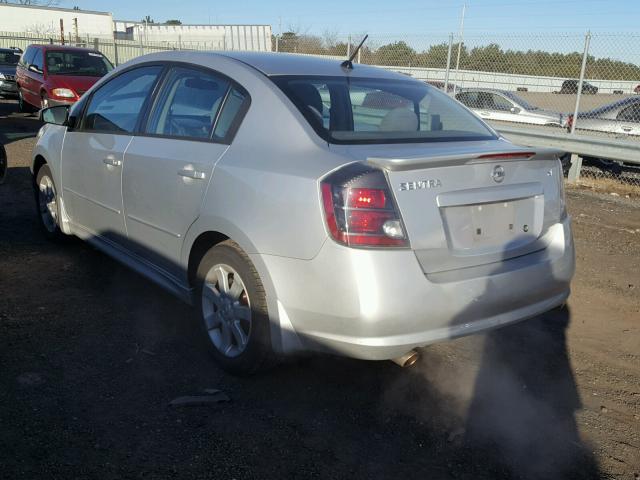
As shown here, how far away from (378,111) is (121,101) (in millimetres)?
1916

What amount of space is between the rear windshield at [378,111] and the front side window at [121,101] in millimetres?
1186

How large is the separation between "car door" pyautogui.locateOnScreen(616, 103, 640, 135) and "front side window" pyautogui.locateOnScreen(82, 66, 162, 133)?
9.82 metres

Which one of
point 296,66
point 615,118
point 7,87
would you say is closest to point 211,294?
point 296,66

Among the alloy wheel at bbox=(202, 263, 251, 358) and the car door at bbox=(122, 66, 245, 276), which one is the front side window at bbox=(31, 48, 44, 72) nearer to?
the car door at bbox=(122, 66, 245, 276)

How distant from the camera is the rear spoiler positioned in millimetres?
2713

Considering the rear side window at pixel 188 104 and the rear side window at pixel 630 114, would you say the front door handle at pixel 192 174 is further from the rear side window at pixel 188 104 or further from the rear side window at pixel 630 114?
the rear side window at pixel 630 114

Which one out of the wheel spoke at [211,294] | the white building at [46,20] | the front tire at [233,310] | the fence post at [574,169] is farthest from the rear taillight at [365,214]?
the white building at [46,20]

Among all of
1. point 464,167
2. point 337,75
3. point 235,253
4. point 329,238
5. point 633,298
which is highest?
point 337,75

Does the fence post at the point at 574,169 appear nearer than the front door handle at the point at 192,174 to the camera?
No

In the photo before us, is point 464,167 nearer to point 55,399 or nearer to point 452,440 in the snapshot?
point 452,440

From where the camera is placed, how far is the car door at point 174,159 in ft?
11.2

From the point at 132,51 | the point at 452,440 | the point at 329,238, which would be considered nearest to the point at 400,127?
the point at 329,238

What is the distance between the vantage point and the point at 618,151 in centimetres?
922

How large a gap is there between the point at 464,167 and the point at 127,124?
239 centimetres
